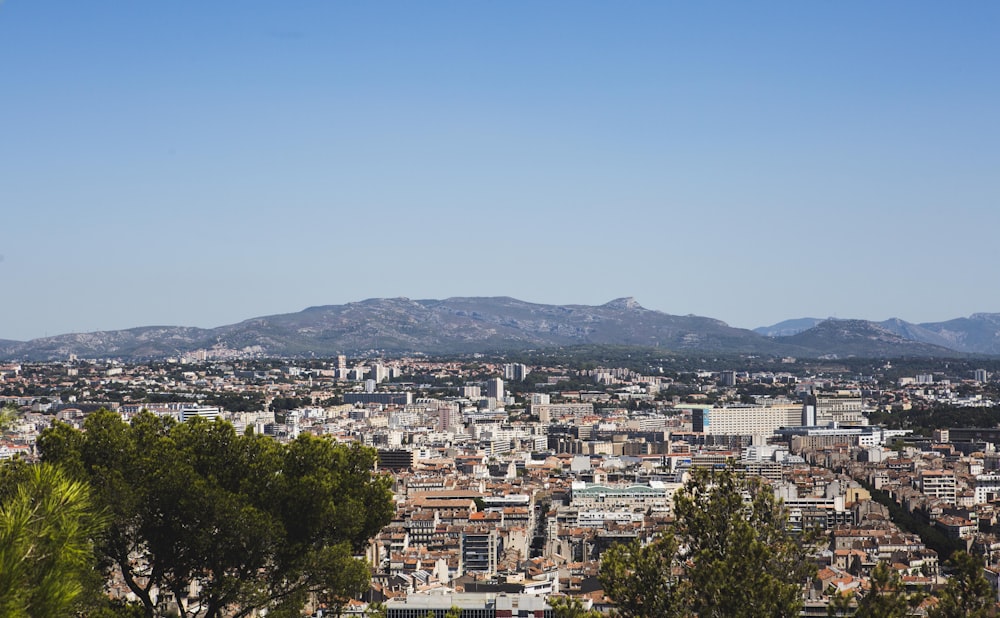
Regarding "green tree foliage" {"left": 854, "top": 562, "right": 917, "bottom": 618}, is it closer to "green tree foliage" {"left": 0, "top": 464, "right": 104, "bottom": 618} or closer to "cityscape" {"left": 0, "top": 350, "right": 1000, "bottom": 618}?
"cityscape" {"left": 0, "top": 350, "right": 1000, "bottom": 618}

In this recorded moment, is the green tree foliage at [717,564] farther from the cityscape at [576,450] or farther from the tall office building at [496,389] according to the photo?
the tall office building at [496,389]

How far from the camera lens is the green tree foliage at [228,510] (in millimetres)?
11445

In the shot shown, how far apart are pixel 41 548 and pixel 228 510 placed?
476cm

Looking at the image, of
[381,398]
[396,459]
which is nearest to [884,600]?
[396,459]

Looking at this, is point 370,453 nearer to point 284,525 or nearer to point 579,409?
point 284,525

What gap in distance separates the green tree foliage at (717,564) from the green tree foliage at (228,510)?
8.79 ft

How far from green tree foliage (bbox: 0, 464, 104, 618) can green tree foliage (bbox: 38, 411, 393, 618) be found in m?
4.29

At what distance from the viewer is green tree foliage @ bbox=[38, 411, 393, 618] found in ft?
37.6

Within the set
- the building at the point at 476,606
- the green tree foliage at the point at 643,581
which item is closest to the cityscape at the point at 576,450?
the building at the point at 476,606

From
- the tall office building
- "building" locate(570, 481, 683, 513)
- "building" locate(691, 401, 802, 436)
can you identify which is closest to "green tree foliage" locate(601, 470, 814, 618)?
"building" locate(570, 481, 683, 513)

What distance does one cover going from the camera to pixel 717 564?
30.9 ft

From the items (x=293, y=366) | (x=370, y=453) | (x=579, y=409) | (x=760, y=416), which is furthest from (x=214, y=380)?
(x=370, y=453)

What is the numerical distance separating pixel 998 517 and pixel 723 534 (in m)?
33.1

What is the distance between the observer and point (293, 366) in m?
134
